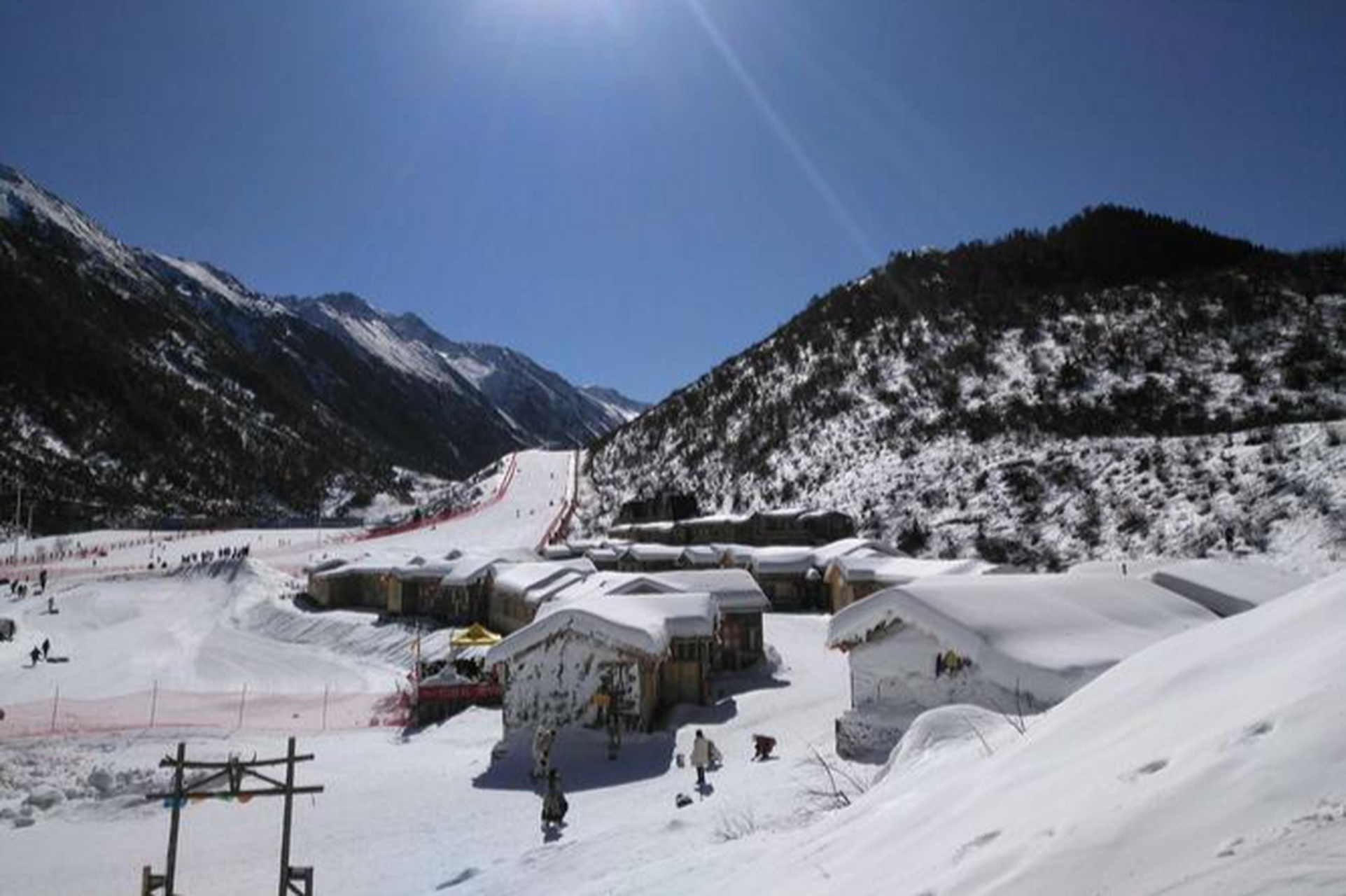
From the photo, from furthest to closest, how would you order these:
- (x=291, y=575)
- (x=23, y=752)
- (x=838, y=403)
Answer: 1. (x=838, y=403)
2. (x=291, y=575)
3. (x=23, y=752)

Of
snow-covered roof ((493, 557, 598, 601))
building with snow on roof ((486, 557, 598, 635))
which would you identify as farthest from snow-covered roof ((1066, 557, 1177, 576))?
snow-covered roof ((493, 557, 598, 601))

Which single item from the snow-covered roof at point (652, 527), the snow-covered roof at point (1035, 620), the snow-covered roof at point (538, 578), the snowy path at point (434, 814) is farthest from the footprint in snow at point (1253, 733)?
the snow-covered roof at point (652, 527)

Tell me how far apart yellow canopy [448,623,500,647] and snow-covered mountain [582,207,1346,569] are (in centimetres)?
2449

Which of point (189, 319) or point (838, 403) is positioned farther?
point (189, 319)

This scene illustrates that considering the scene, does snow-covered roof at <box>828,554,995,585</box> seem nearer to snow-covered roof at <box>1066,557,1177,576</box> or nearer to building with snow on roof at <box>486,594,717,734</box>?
snow-covered roof at <box>1066,557,1177,576</box>

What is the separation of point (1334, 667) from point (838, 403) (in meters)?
70.5

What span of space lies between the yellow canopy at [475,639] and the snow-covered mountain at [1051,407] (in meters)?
24.5

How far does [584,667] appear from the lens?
20281 millimetres

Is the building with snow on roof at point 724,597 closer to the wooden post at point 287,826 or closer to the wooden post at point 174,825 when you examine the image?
the wooden post at point 287,826

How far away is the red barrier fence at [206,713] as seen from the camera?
2450 centimetres

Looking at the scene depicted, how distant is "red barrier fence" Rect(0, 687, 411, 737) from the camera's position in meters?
24.5

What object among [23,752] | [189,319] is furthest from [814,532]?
[189,319]

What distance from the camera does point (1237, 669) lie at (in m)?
4.76

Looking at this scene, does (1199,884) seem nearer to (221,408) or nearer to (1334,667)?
(1334,667)
